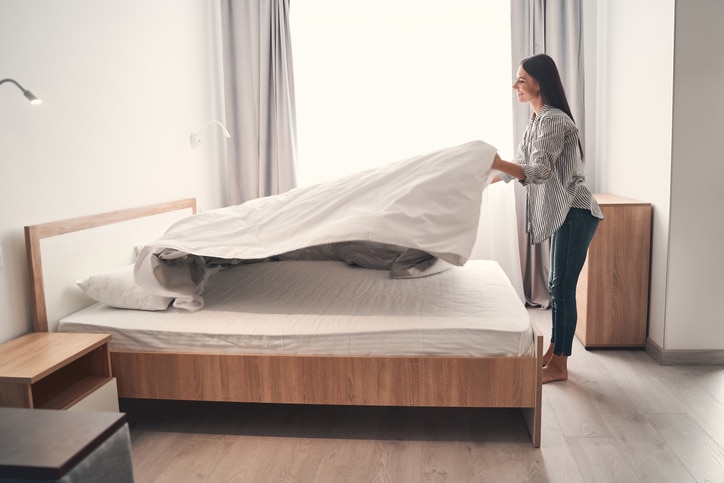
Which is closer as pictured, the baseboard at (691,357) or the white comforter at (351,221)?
the white comforter at (351,221)

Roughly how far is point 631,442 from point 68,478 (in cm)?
218

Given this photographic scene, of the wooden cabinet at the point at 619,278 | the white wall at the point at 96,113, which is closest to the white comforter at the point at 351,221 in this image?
the white wall at the point at 96,113

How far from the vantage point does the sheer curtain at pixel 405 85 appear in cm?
458

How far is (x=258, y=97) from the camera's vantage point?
477 cm

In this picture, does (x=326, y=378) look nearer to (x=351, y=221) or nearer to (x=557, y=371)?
(x=351, y=221)

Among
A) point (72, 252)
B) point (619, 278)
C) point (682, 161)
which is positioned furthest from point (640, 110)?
point (72, 252)

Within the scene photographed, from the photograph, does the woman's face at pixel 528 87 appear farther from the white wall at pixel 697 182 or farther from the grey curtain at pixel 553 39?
the grey curtain at pixel 553 39

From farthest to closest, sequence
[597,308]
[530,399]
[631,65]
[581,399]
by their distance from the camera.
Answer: [631,65] → [597,308] → [581,399] → [530,399]

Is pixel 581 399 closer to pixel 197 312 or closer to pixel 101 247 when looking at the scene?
pixel 197 312

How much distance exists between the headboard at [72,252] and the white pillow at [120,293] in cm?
10

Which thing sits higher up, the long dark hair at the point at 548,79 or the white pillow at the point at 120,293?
the long dark hair at the point at 548,79

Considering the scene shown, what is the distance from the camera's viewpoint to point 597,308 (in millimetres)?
3600

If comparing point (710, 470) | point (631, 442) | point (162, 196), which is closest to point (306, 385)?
point (631, 442)

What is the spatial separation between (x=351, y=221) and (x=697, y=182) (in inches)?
73.2
